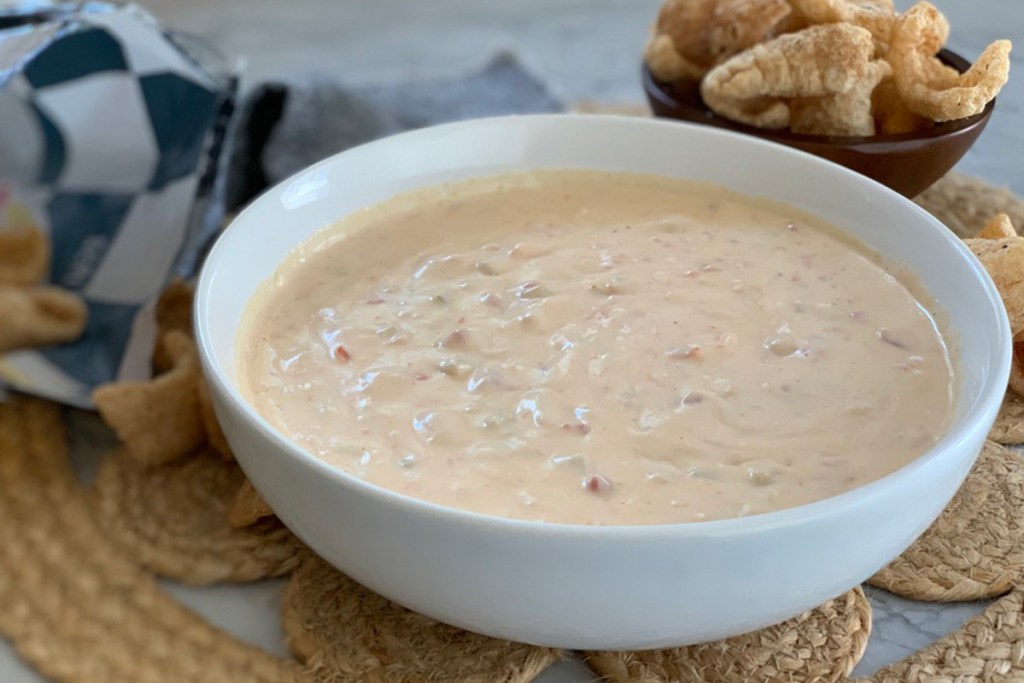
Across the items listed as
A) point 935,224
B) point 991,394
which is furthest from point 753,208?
point 991,394

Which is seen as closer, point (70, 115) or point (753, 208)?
point (753, 208)

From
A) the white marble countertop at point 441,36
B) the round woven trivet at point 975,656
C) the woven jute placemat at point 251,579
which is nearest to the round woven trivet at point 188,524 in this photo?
the woven jute placemat at point 251,579

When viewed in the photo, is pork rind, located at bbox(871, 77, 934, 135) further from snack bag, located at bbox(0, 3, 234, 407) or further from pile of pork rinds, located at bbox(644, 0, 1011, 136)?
snack bag, located at bbox(0, 3, 234, 407)

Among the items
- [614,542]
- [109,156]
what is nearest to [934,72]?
[614,542]

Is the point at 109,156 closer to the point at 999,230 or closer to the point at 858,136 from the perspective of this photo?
the point at 858,136

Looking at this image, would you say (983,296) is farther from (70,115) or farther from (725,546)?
(70,115)

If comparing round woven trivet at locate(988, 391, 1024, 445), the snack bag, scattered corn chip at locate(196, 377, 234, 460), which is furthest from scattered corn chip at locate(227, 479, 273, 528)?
round woven trivet at locate(988, 391, 1024, 445)

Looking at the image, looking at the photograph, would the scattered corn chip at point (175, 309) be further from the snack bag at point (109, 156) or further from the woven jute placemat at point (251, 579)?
the woven jute placemat at point (251, 579)
